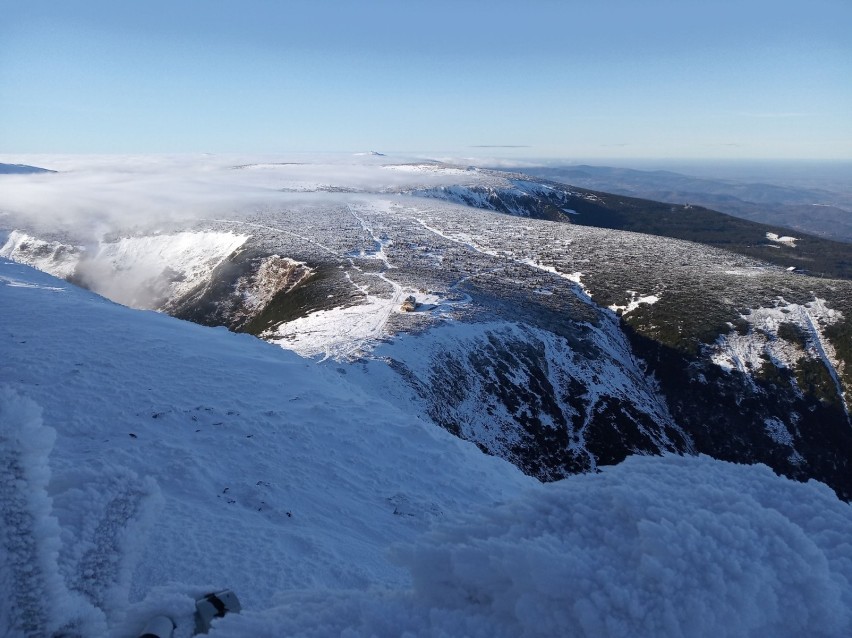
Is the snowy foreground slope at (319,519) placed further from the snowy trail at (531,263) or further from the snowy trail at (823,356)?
the snowy trail at (531,263)

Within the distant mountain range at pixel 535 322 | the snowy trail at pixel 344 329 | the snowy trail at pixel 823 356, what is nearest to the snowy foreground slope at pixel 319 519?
the snowy trail at pixel 344 329

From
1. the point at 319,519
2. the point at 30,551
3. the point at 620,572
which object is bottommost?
the point at 319,519

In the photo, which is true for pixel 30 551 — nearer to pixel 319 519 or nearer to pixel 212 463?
pixel 212 463

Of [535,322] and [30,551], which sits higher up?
[30,551]

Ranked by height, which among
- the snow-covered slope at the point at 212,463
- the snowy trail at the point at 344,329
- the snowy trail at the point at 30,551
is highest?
the snowy trail at the point at 30,551

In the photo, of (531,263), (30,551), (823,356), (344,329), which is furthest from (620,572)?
(531,263)

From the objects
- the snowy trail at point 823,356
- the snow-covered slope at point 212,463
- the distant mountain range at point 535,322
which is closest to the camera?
the snow-covered slope at point 212,463

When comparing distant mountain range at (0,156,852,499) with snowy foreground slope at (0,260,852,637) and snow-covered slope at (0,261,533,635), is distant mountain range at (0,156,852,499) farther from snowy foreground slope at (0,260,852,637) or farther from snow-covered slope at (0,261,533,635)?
snowy foreground slope at (0,260,852,637)
